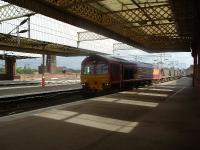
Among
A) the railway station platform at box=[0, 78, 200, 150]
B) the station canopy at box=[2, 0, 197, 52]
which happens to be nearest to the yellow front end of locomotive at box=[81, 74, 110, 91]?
the station canopy at box=[2, 0, 197, 52]

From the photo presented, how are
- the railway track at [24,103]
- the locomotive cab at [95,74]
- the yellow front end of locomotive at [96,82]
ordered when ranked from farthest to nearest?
the locomotive cab at [95,74] → the yellow front end of locomotive at [96,82] → the railway track at [24,103]

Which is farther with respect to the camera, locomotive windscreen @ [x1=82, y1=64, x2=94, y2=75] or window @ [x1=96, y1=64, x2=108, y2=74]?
locomotive windscreen @ [x1=82, y1=64, x2=94, y2=75]

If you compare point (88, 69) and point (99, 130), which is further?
point (88, 69)

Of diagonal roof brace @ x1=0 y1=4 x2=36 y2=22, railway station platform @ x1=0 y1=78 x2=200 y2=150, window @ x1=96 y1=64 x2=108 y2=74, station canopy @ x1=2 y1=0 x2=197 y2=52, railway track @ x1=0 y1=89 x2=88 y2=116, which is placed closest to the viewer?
railway station platform @ x1=0 y1=78 x2=200 y2=150

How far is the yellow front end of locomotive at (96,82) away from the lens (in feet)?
75.4

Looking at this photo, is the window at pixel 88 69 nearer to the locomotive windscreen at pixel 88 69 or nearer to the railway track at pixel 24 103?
the locomotive windscreen at pixel 88 69

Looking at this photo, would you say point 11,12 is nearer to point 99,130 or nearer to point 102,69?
point 102,69

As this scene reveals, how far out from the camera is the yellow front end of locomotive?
23.0m

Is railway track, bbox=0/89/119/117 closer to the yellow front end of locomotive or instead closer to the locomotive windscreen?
the yellow front end of locomotive

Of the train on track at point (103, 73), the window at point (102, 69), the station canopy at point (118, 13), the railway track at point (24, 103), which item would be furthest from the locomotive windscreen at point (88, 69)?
the station canopy at point (118, 13)

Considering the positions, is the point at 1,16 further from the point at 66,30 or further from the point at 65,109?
the point at 65,109

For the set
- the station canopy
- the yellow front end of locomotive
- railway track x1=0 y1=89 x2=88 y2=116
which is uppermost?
Result: the station canopy

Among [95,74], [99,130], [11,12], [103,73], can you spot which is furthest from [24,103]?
[11,12]

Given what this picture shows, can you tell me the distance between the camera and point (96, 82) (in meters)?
23.4
